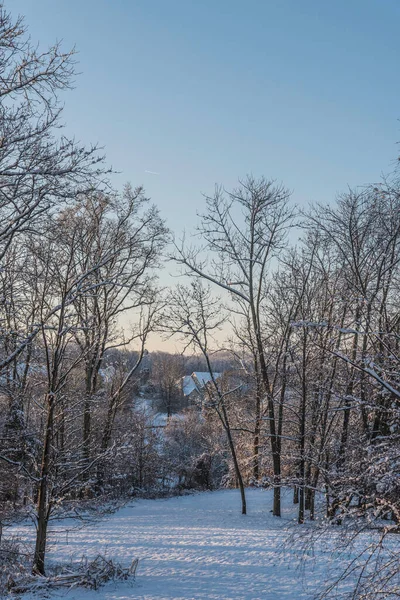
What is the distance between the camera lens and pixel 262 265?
13953mm

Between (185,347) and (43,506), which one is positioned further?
(185,347)

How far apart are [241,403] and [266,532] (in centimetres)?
822

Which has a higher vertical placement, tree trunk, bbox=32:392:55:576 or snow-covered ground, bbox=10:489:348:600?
tree trunk, bbox=32:392:55:576

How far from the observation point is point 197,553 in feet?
31.2

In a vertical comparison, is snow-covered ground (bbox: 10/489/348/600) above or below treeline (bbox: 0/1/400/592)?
below

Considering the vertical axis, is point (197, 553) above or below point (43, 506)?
below

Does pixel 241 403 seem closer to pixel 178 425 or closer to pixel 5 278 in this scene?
pixel 178 425

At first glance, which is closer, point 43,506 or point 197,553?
point 43,506

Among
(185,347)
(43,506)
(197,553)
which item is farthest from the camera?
(185,347)

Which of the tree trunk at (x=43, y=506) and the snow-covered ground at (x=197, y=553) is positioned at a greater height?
the tree trunk at (x=43, y=506)

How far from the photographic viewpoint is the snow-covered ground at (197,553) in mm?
7434

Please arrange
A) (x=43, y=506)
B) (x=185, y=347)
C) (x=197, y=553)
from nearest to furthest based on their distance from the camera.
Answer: (x=43, y=506), (x=197, y=553), (x=185, y=347)

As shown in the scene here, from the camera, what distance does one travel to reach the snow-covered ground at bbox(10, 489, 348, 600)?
7434 mm

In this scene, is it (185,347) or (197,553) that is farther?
(185,347)
